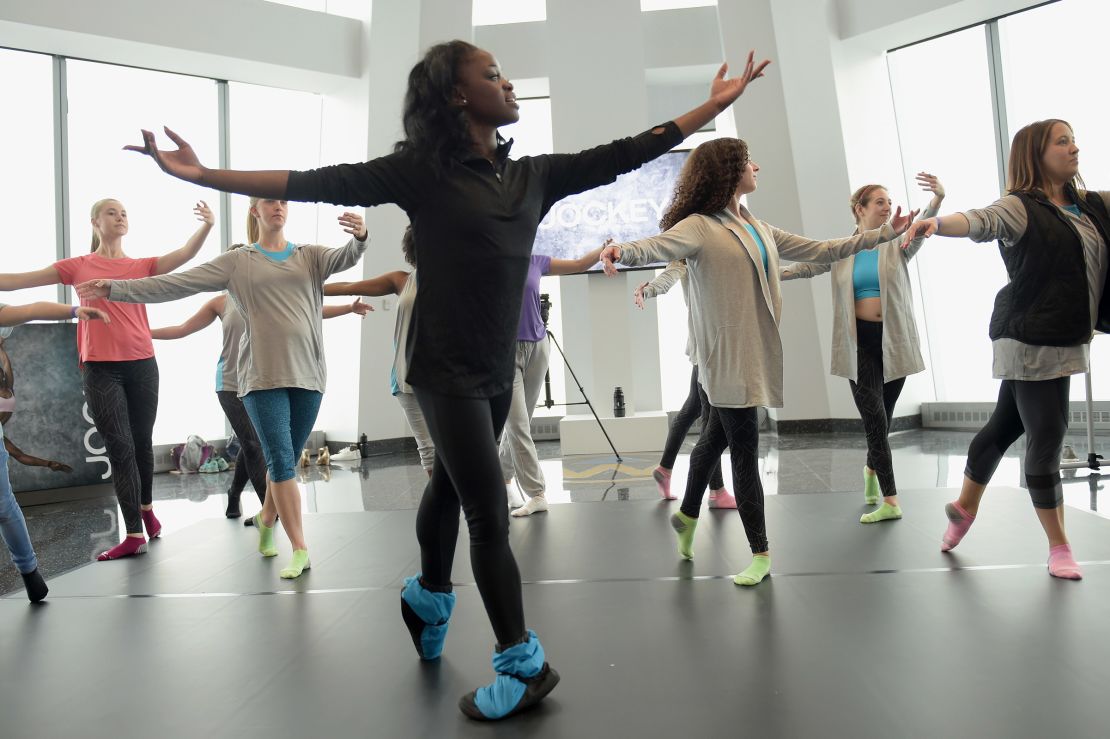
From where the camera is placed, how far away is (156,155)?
1.84 meters

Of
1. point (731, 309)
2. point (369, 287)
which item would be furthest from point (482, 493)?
point (369, 287)

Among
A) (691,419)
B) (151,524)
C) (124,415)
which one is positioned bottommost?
(151,524)

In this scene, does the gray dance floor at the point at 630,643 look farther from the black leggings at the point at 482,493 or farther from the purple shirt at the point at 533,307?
the purple shirt at the point at 533,307

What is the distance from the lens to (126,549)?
3727 millimetres

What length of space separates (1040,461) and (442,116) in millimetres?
2178

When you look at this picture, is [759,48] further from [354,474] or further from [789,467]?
[354,474]

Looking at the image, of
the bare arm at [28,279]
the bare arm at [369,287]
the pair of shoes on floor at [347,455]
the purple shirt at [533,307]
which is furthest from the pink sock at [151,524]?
the pair of shoes on floor at [347,455]

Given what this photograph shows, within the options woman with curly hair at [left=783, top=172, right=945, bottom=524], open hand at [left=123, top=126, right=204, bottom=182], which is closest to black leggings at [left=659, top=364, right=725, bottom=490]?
woman with curly hair at [left=783, top=172, right=945, bottom=524]

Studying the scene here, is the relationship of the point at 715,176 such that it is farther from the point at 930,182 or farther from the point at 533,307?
the point at 533,307

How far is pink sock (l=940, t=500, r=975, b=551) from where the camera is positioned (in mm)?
2941

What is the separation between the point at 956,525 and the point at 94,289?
318cm

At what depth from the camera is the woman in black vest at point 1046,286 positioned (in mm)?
2578

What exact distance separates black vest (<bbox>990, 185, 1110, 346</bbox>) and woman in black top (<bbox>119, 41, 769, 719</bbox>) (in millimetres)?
1710

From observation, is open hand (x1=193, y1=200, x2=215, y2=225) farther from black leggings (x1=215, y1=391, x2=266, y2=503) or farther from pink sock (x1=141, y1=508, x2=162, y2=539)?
pink sock (x1=141, y1=508, x2=162, y2=539)
